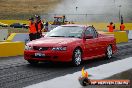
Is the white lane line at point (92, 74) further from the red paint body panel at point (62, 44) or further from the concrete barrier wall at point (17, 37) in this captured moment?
the concrete barrier wall at point (17, 37)

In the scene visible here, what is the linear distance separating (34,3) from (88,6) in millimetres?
11961

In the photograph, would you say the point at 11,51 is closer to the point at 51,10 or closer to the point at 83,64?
the point at 83,64

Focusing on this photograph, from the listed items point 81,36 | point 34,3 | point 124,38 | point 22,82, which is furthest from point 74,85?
point 34,3

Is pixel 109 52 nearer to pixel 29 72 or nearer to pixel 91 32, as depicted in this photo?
pixel 91 32

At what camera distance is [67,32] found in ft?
46.4

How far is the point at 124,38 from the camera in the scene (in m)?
30.0

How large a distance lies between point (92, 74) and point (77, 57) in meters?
2.90

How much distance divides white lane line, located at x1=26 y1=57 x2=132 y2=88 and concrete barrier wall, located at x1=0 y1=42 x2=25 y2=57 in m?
5.75

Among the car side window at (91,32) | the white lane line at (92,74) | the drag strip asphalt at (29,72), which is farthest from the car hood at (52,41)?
the white lane line at (92,74)

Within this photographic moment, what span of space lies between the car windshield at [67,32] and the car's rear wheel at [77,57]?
2.49 ft

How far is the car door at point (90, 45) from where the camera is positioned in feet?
46.1

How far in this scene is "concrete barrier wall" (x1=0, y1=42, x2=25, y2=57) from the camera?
55.9 ft

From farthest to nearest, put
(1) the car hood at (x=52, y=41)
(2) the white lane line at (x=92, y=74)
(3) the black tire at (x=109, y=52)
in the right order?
(3) the black tire at (x=109, y=52) → (1) the car hood at (x=52, y=41) → (2) the white lane line at (x=92, y=74)

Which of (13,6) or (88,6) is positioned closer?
(13,6)
